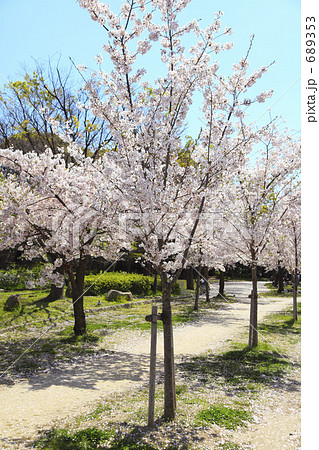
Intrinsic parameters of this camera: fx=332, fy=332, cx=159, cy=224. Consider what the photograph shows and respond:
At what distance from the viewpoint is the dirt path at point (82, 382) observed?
4.66m

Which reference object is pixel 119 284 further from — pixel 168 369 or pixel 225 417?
pixel 225 417

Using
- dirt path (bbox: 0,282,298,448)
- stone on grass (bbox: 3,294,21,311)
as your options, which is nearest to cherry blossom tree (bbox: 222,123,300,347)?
dirt path (bbox: 0,282,298,448)

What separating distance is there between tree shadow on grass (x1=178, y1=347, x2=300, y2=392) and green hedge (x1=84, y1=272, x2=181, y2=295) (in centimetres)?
1120

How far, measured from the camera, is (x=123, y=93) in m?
5.09

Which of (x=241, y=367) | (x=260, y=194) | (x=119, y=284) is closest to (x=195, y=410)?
(x=241, y=367)

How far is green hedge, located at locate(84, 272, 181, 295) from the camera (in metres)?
19.3

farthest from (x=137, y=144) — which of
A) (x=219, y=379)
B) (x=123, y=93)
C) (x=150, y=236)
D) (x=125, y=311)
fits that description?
(x=125, y=311)

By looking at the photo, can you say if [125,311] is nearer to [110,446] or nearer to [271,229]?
[271,229]

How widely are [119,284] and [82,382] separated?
1376 cm

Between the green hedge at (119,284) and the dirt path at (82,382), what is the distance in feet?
29.1

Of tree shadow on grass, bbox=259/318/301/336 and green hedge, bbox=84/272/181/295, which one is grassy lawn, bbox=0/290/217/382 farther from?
tree shadow on grass, bbox=259/318/301/336

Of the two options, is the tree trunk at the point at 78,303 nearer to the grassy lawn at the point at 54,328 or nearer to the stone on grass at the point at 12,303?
the grassy lawn at the point at 54,328

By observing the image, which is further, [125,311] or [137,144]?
[125,311]

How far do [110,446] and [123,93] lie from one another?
474 centimetres
